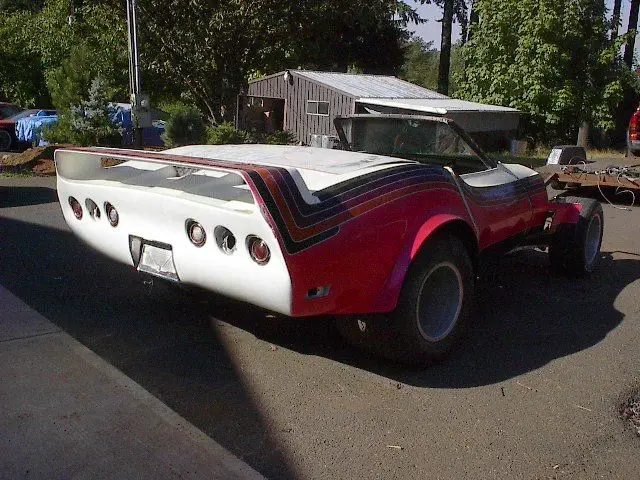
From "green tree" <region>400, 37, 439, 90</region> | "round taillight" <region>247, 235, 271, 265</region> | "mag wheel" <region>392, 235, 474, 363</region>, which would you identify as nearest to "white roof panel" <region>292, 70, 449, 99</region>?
"mag wheel" <region>392, 235, 474, 363</region>

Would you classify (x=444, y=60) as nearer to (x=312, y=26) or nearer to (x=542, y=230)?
(x=312, y=26)

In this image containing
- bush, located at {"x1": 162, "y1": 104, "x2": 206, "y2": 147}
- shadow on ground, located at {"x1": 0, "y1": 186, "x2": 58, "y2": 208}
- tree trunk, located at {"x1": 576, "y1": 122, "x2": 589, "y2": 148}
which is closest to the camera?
shadow on ground, located at {"x1": 0, "y1": 186, "x2": 58, "y2": 208}

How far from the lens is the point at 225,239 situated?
3.84 metres

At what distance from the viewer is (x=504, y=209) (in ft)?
17.7

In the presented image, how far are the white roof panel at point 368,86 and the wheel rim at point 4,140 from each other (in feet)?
26.2

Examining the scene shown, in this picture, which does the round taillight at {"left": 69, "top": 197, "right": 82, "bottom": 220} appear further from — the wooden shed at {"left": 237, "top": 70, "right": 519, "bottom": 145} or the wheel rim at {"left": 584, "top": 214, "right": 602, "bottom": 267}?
the wooden shed at {"left": 237, "top": 70, "right": 519, "bottom": 145}

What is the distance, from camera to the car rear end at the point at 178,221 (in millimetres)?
3652

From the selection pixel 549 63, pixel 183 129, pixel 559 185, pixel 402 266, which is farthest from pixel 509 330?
pixel 549 63

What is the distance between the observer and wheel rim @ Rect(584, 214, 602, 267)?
6.73 meters

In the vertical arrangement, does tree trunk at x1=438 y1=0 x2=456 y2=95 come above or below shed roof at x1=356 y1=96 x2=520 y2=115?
above

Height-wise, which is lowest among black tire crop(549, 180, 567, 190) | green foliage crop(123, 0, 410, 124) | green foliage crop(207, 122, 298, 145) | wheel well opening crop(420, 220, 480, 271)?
black tire crop(549, 180, 567, 190)

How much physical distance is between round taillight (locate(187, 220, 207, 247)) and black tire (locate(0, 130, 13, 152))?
1603 cm

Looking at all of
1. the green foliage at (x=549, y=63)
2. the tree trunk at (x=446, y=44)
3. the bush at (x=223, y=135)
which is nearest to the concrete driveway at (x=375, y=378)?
the bush at (x=223, y=135)

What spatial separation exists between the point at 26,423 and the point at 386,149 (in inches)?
136
